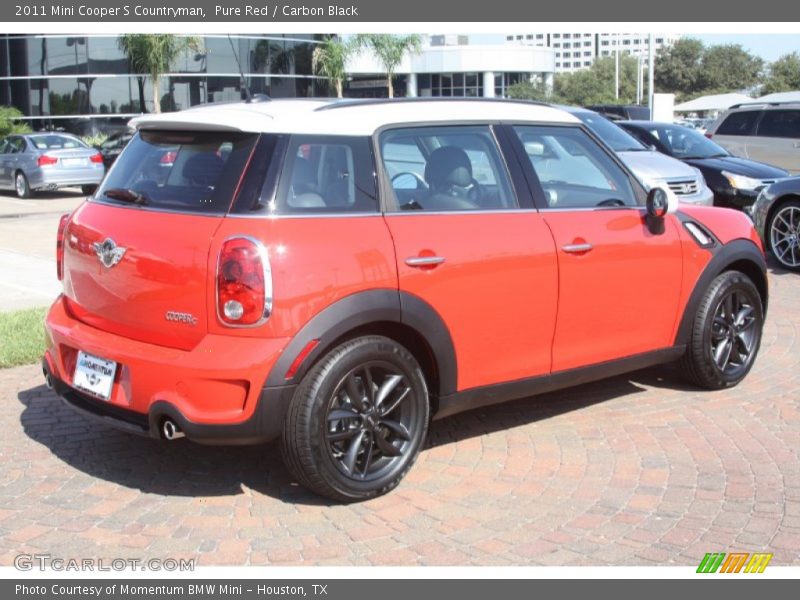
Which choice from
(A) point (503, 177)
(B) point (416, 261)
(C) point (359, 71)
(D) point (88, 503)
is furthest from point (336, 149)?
(C) point (359, 71)

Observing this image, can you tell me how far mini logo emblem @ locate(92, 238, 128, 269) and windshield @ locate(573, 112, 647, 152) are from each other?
968cm

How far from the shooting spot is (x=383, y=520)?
14.2 ft

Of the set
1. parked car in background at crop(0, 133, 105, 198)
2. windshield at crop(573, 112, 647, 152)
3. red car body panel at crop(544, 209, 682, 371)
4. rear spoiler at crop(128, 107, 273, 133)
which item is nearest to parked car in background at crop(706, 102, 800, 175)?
windshield at crop(573, 112, 647, 152)

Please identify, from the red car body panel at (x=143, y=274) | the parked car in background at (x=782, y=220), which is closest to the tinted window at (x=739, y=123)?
the parked car in background at (x=782, y=220)

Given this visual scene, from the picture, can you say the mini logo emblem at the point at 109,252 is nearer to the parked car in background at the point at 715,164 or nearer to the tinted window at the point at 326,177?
the tinted window at the point at 326,177

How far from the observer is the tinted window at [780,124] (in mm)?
16828

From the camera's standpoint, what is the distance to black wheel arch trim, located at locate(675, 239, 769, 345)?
5.93 metres

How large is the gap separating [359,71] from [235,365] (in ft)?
208

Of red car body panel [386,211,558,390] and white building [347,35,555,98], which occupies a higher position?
white building [347,35,555,98]

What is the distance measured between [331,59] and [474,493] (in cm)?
4123

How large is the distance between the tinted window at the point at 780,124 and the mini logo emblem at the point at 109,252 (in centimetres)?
1481

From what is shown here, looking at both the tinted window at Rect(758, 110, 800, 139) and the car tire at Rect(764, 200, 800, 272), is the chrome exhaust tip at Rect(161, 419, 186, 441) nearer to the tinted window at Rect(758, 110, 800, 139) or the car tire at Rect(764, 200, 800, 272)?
the car tire at Rect(764, 200, 800, 272)

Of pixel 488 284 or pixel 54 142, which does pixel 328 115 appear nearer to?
pixel 488 284

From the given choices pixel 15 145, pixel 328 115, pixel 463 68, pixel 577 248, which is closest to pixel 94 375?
pixel 328 115
